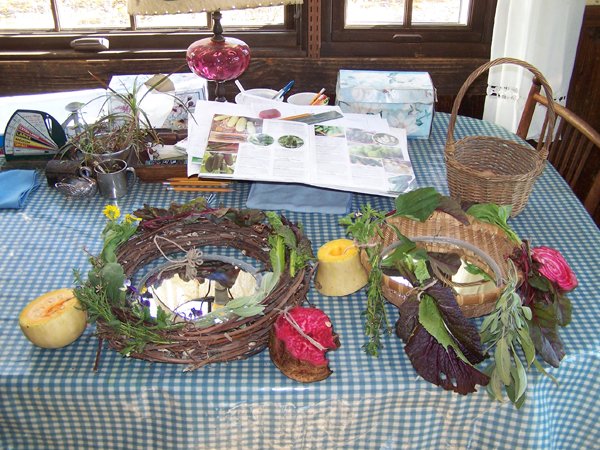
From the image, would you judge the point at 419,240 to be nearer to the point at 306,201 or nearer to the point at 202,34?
the point at 306,201

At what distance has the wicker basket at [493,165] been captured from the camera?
1234mm

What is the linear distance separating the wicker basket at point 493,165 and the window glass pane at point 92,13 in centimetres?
142

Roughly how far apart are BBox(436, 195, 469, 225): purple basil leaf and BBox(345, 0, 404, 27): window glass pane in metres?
1.30

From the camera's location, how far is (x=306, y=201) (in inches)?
53.8

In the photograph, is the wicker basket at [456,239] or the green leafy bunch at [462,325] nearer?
the green leafy bunch at [462,325]

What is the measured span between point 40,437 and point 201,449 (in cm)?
25

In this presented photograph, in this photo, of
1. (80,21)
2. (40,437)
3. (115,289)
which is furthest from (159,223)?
(80,21)

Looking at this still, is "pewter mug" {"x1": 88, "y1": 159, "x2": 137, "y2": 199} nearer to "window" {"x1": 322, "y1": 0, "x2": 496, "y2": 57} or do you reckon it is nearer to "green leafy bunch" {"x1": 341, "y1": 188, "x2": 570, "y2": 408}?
"green leafy bunch" {"x1": 341, "y1": 188, "x2": 570, "y2": 408}

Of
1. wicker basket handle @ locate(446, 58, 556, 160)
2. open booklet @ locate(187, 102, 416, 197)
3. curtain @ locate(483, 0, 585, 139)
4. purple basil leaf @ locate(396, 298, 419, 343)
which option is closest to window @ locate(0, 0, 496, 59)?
curtain @ locate(483, 0, 585, 139)

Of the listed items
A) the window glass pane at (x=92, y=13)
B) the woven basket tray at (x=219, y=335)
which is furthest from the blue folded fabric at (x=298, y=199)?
the window glass pane at (x=92, y=13)

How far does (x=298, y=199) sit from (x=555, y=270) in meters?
0.56

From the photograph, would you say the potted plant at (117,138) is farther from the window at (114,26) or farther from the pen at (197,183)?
the window at (114,26)

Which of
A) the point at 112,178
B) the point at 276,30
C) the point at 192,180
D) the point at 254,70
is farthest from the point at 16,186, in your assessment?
the point at 276,30

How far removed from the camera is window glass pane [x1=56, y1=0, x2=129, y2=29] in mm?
2230
